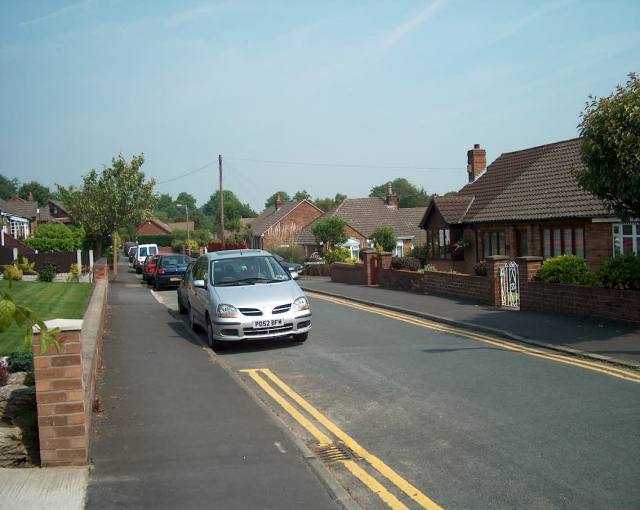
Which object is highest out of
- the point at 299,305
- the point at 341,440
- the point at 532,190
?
the point at 532,190

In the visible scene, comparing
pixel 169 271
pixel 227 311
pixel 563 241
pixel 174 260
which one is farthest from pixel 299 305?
pixel 174 260

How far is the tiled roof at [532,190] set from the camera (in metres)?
22.5

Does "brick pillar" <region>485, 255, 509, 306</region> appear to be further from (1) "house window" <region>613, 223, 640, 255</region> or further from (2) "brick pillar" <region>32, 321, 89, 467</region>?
(2) "brick pillar" <region>32, 321, 89, 467</region>

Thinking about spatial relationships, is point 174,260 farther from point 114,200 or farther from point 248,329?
point 248,329

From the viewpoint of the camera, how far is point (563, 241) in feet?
74.6

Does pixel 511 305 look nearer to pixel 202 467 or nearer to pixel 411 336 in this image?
pixel 411 336

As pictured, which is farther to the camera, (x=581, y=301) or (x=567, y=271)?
(x=567, y=271)

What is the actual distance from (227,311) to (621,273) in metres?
7.48

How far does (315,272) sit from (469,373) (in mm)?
28330

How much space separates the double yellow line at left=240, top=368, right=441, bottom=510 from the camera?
16.6ft

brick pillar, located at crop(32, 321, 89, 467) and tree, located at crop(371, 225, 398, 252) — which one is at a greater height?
tree, located at crop(371, 225, 398, 252)

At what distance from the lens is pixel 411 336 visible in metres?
12.9

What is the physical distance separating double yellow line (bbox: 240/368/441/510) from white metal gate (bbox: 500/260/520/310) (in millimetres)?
8494

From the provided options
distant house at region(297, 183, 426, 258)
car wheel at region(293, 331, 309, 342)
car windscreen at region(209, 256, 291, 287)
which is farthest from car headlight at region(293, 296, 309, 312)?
distant house at region(297, 183, 426, 258)
